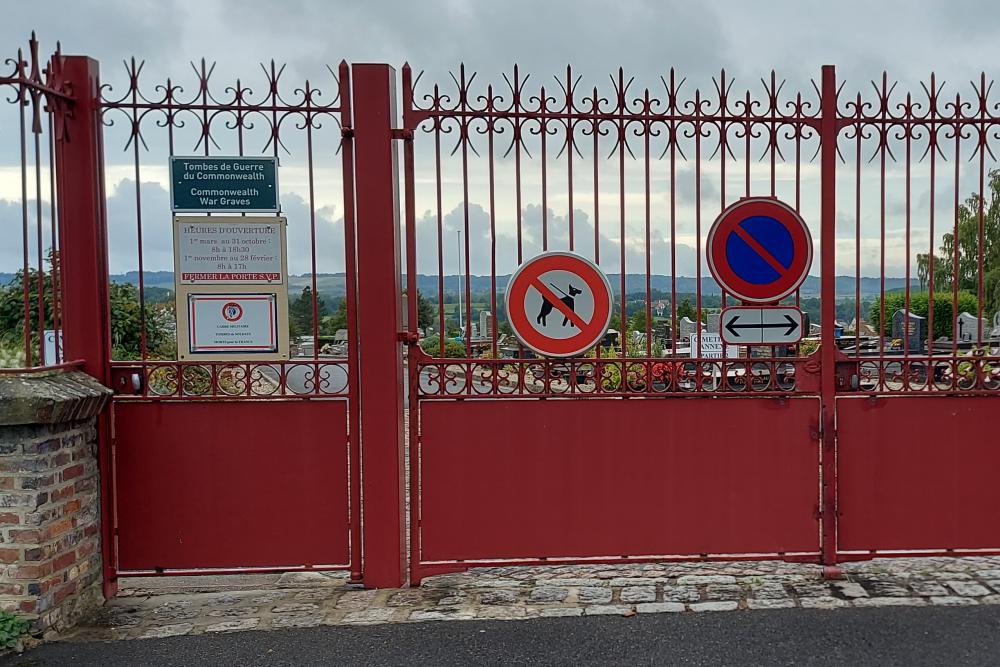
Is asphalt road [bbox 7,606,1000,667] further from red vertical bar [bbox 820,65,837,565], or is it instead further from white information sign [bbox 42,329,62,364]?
white information sign [bbox 42,329,62,364]

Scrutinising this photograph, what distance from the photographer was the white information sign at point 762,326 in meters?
4.55

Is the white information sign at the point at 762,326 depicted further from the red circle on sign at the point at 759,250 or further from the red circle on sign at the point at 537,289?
the red circle on sign at the point at 537,289

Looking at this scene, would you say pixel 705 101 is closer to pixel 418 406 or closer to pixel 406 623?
pixel 418 406

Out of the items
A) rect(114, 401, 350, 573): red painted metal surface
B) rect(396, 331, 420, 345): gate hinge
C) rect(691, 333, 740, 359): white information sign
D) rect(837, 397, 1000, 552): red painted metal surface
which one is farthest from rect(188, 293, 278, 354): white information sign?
rect(837, 397, 1000, 552): red painted metal surface

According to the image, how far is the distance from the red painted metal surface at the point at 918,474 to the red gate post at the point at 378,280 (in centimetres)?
262

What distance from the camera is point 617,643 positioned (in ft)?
13.1

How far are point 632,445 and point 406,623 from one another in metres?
1.60

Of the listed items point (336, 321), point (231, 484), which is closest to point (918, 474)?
point (336, 321)

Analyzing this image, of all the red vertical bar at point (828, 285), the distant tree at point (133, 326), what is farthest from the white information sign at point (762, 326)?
the distant tree at point (133, 326)

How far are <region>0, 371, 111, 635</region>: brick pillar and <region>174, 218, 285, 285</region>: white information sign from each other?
813mm

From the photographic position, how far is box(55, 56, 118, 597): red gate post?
4328 millimetres

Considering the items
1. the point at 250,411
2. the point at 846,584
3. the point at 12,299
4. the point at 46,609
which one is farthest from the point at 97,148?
the point at 846,584

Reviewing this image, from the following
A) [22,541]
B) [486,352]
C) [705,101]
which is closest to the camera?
[22,541]

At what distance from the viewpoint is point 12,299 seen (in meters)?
6.50
